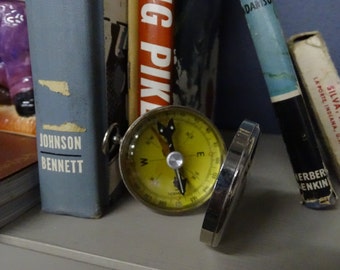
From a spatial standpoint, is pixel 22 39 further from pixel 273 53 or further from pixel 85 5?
pixel 273 53

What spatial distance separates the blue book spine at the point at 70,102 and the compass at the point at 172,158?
0.10ft

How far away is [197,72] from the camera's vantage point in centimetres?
61

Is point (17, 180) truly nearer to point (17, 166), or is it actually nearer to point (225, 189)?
point (17, 166)

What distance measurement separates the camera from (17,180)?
468 mm

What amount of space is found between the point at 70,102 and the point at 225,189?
17 cm

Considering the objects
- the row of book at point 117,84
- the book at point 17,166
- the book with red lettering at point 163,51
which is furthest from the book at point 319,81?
the book at point 17,166

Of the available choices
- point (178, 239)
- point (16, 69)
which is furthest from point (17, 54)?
point (178, 239)

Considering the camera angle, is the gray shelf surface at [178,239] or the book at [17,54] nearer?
the gray shelf surface at [178,239]

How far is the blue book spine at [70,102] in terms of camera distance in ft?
1.43

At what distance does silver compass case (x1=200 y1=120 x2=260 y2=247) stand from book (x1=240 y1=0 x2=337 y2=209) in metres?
0.08

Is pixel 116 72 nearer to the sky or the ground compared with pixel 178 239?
nearer to the sky

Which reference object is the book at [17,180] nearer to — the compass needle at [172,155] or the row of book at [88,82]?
the row of book at [88,82]

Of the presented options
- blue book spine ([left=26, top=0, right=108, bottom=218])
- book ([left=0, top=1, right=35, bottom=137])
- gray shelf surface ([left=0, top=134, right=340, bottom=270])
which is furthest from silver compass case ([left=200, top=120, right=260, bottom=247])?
book ([left=0, top=1, right=35, bottom=137])

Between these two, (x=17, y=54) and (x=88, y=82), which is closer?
(x=88, y=82)
